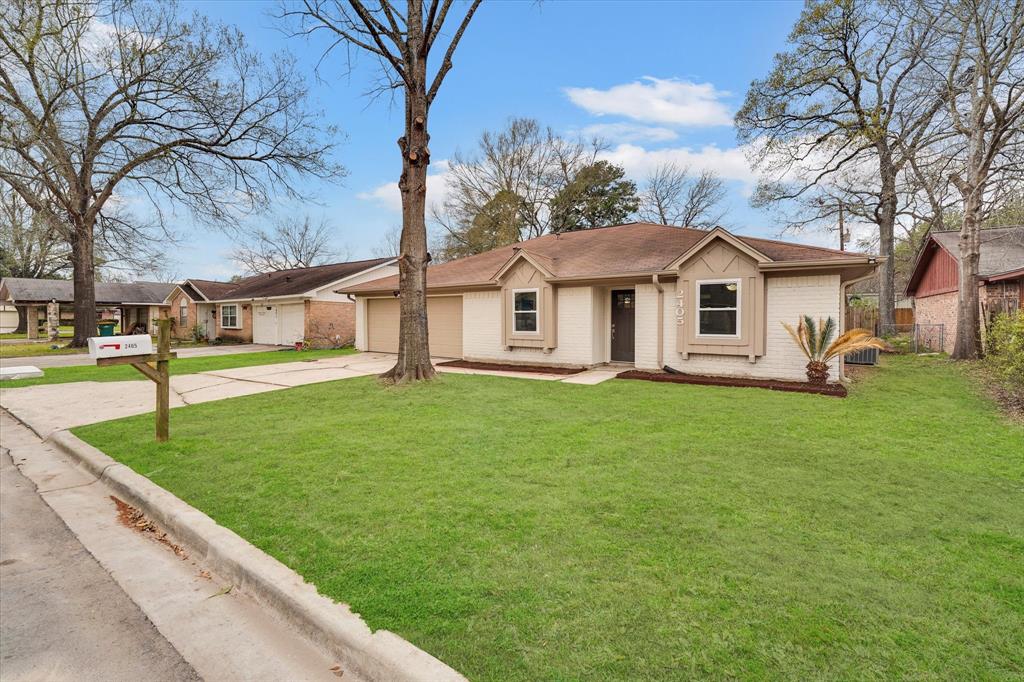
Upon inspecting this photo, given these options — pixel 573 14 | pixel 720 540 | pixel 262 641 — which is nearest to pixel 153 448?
pixel 262 641

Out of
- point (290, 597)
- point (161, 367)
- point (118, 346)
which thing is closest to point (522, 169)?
point (161, 367)

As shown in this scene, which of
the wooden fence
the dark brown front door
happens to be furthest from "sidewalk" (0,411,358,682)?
the wooden fence

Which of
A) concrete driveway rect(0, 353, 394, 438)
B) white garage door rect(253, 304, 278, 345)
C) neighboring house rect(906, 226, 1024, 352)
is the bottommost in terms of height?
concrete driveway rect(0, 353, 394, 438)

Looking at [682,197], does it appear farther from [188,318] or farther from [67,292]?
[67,292]

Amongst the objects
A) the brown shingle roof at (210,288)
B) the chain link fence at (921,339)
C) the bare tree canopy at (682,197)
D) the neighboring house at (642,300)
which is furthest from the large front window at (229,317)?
the chain link fence at (921,339)

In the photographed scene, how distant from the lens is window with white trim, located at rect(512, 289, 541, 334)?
13.1 metres

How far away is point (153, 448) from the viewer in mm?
5348

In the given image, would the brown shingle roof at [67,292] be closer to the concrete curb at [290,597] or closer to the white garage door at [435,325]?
the white garage door at [435,325]

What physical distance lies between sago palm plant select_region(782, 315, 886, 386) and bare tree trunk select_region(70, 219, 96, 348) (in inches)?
1036

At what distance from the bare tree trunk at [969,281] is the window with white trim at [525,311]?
12.9 m

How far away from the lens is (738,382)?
31.6 ft

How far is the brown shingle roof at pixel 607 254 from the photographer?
10547mm

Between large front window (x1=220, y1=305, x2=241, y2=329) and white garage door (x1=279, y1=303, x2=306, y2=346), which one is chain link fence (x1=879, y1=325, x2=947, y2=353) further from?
large front window (x1=220, y1=305, x2=241, y2=329)

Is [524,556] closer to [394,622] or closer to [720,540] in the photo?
[394,622]
